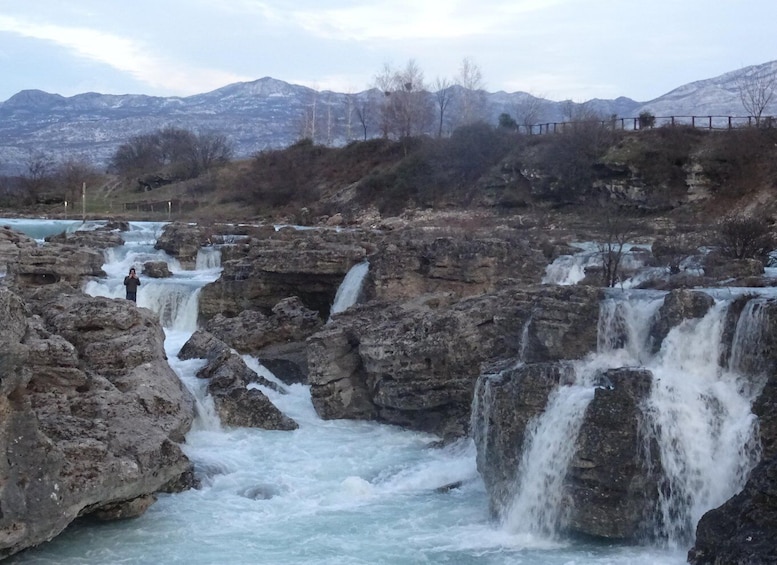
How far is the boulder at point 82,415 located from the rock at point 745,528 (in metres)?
6.28

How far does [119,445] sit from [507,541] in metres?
4.74

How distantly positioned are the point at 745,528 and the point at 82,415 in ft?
24.9

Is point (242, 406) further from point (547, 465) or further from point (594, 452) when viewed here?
point (594, 452)

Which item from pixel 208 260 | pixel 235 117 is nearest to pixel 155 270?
pixel 208 260

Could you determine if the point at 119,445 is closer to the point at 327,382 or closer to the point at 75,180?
the point at 327,382

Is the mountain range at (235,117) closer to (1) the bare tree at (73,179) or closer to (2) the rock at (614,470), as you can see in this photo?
(1) the bare tree at (73,179)

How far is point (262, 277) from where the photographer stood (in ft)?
72.7

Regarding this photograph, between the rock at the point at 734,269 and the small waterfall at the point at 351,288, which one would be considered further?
the small waterfall at the point at 351,288

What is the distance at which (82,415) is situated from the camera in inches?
416

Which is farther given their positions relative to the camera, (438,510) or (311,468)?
(311,468)

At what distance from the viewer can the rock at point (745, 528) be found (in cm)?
768

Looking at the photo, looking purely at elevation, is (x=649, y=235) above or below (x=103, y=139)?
below

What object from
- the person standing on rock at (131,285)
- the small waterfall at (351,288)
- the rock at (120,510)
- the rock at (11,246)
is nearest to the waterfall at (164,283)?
the person standing on rock at (131,285)

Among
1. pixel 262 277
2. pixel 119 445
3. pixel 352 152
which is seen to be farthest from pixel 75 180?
pixel 119 445
